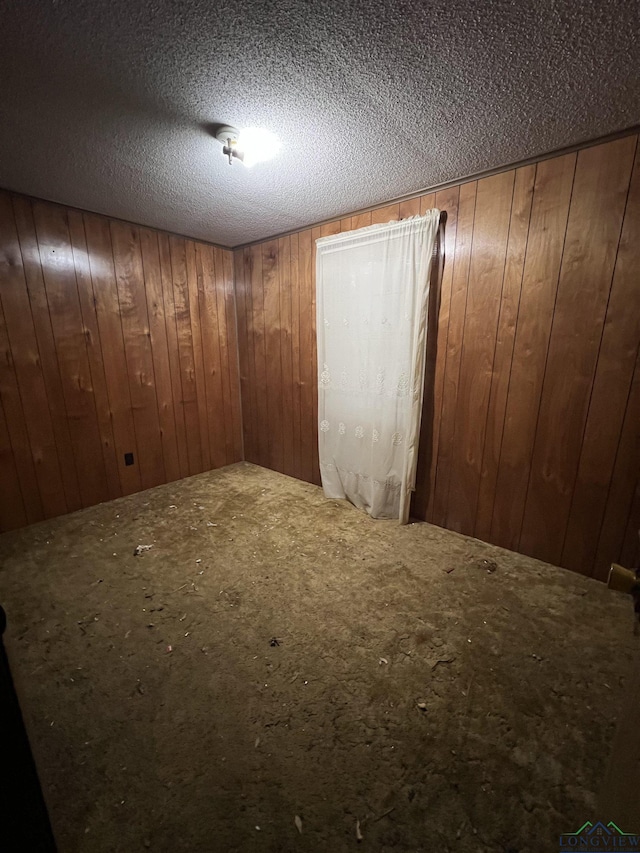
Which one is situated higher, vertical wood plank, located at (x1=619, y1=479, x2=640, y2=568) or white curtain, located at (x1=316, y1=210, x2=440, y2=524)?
white curtain, located at (x1=316, y1=210, x2=440, y2=524)

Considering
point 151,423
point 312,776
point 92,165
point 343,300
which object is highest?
point 92,165

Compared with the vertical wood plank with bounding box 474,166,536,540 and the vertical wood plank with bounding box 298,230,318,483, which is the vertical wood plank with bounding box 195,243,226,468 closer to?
the vertical wood plank with bounding box 298,230,318,483

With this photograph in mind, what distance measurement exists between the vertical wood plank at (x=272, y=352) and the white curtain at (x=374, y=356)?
58 centimetres

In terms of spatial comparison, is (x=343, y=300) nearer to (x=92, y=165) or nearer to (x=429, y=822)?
(x=92, y=165)

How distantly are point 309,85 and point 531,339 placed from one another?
157 cm

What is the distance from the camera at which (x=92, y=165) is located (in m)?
1.86

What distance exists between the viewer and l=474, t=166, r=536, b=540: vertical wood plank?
73.8 inches

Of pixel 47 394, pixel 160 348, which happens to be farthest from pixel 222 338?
pixel 47 394

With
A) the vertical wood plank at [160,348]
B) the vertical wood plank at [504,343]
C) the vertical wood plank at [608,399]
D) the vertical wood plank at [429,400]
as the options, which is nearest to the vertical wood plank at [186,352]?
the vertical wood plank at [160,348]

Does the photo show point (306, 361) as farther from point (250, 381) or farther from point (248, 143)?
point (248, 143)

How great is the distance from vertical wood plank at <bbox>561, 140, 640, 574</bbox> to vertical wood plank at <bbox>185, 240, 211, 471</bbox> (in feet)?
9.77

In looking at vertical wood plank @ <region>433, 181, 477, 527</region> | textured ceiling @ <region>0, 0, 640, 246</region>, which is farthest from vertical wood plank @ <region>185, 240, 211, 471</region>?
vertical wood plank @ <region>433, 181, 477, 527</region>

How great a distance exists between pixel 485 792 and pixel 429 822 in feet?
0.64

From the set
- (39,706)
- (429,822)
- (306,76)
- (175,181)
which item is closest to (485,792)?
(429,822)
